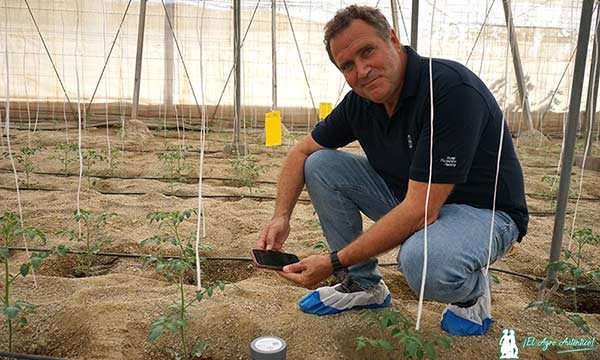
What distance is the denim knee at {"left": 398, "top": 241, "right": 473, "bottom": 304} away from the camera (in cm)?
132

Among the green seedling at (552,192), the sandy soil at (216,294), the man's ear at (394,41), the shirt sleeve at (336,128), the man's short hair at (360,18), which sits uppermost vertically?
the man's short hair at (360,18)

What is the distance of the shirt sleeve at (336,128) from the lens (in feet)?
5.50

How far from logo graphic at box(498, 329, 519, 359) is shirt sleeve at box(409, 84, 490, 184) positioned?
0.53 metres

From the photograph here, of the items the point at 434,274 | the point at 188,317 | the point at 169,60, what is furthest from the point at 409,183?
the point at 169,60

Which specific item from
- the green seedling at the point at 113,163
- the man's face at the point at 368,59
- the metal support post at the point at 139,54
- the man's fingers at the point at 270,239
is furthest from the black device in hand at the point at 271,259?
the metal support post at the point at 139,54

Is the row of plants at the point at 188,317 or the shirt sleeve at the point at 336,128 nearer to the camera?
the row of plants at the point at 188,317

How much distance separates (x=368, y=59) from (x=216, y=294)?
1.00m

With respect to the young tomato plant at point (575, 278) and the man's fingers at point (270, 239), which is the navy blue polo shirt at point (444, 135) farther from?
the man's fingers at point (270, 239)

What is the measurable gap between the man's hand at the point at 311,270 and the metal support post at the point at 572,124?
→ 98 cm

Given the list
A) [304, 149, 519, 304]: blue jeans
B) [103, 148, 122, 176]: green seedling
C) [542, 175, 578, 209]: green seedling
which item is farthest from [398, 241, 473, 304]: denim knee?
[103, 148, 122, 176]: green seedling

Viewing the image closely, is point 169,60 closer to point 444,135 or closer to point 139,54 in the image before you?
point 139,54

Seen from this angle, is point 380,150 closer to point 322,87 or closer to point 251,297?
point 251,297

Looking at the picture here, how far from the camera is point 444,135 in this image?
1.31 meters

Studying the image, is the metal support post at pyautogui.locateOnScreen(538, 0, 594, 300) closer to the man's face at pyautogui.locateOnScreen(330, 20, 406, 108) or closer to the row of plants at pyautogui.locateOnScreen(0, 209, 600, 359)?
the row of plants at pyautogui.locateOnScreen(0, 209, 600, 359)
